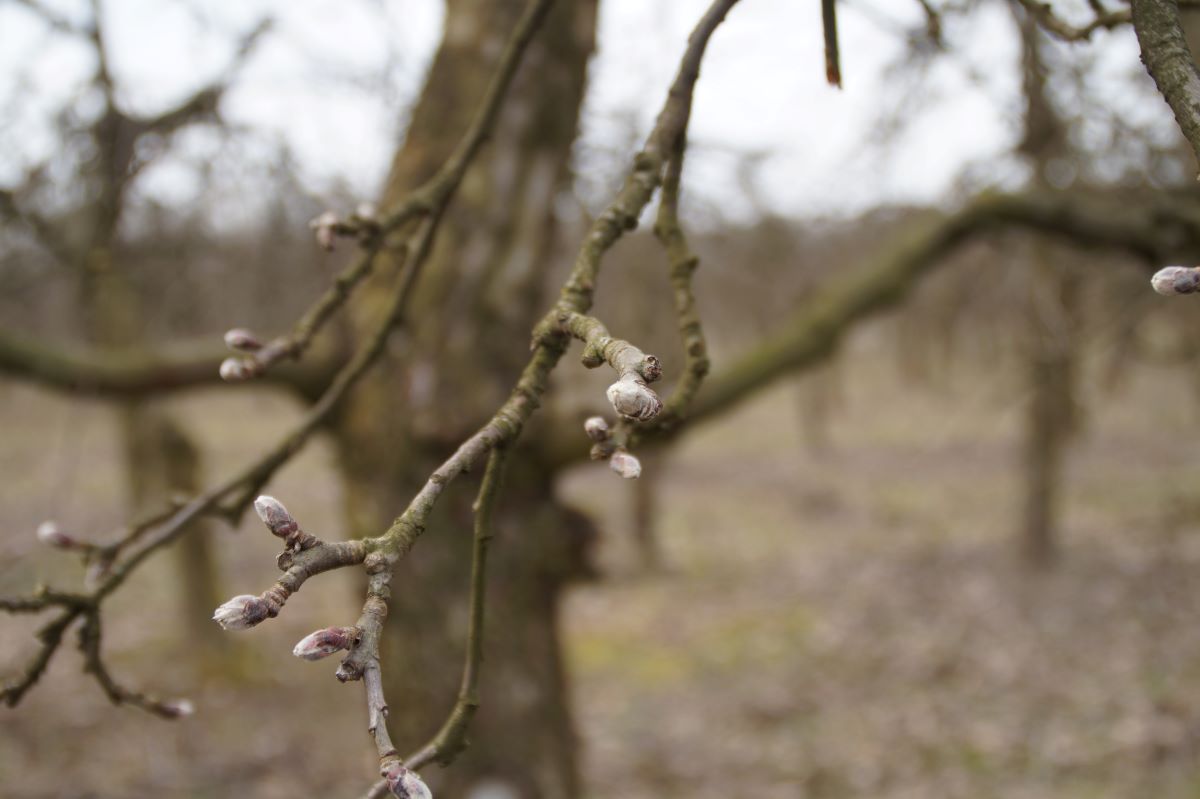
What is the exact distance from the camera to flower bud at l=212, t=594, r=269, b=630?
591 millimetres

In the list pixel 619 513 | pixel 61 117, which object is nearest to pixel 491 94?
pixel 61 117

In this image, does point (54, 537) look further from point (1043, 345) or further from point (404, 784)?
point (1043, 345)

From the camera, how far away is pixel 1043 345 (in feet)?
17.4

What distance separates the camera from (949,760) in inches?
218

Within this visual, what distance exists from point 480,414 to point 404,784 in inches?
116

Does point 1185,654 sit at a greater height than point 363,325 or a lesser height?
lesser

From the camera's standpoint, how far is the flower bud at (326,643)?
61cm

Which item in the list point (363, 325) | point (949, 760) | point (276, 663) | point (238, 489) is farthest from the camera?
point (276, 663)

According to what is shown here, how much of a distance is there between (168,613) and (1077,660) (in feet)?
28.5

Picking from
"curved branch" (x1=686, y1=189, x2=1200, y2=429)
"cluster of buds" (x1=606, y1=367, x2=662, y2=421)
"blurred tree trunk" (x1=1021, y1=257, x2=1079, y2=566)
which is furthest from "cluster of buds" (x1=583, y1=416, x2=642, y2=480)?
"blurred tree trunk" (x1=1021, y1=257, x2=1079, y2=566)

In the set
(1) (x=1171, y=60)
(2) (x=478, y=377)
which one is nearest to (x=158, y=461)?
(2) (x=478, y=377)

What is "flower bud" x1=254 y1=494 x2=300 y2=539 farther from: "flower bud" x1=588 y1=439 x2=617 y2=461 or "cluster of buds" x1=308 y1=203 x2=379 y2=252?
"cluster of buds" x1=308 y1=203 x2=379 y2=252

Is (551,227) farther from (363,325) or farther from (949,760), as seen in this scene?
(949,760)

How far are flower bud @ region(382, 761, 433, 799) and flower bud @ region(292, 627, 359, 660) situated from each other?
90mm
